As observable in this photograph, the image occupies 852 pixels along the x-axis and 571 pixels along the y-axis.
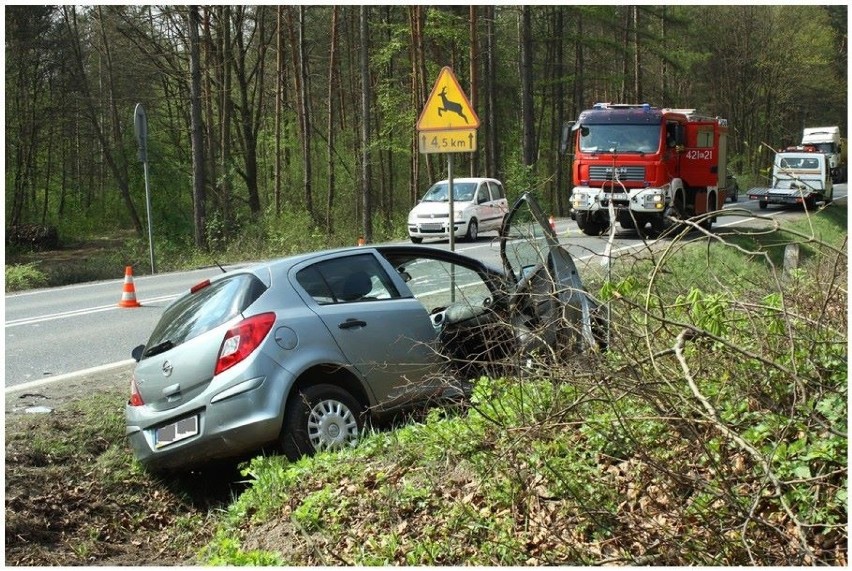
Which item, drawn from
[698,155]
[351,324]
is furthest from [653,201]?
[351,324]

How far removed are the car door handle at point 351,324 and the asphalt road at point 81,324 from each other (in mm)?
1260

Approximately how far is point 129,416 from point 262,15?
1076 inches

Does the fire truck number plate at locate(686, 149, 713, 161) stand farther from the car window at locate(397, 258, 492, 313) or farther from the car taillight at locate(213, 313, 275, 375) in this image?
the car taillight at locate(213, 313, 275, 375)

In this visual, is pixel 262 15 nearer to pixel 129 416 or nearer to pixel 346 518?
pixel 129 416

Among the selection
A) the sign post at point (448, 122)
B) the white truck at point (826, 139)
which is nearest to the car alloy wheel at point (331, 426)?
the sign post at point (448, 122)

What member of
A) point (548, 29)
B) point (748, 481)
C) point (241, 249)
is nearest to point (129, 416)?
point (748, 481)

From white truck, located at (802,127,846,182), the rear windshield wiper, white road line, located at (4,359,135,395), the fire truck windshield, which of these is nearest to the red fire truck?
the fire truck windshield

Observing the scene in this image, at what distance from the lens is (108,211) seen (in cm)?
4475

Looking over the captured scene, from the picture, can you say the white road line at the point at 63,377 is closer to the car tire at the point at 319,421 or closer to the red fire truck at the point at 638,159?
the car tire at the point at 319,421

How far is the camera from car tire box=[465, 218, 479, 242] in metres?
24.9

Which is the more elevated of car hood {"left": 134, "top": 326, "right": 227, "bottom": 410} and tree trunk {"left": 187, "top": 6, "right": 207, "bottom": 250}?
tree trunk {"left": 187, "top": 6, "right": 207, "bottom": 250}

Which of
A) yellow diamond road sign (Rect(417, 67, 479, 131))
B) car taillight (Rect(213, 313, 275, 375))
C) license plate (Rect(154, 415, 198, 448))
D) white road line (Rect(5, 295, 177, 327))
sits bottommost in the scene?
white road line (Rect(5, 295, 177, 327))

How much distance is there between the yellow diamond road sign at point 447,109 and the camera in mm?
9922

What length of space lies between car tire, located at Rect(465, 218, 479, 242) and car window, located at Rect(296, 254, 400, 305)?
18004 millimetres
